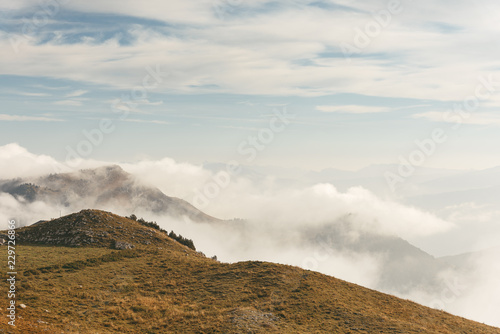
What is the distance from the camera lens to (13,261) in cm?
Result: 4688

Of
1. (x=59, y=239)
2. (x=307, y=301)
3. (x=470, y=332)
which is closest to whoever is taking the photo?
(x=307, y=301)

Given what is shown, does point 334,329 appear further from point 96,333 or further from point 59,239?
point 59,239

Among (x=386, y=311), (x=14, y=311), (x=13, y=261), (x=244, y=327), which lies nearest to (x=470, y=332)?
(x=386, y=311)

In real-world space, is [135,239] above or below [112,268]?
above

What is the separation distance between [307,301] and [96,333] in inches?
862

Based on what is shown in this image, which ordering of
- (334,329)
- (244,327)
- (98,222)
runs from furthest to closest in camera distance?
(98,222)
(334,329)
(244,327)

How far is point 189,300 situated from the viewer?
1603 inches

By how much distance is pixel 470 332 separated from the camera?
1709 inches

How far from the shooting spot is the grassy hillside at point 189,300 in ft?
110

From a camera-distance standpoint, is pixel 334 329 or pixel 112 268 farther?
pixel 112 268

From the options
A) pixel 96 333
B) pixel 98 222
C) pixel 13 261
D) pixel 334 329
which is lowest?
pixel 96 333

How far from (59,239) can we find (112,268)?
18.0 meters

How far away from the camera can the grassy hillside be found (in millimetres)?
33594

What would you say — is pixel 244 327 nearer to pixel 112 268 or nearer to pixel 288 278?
pixel 288 278
